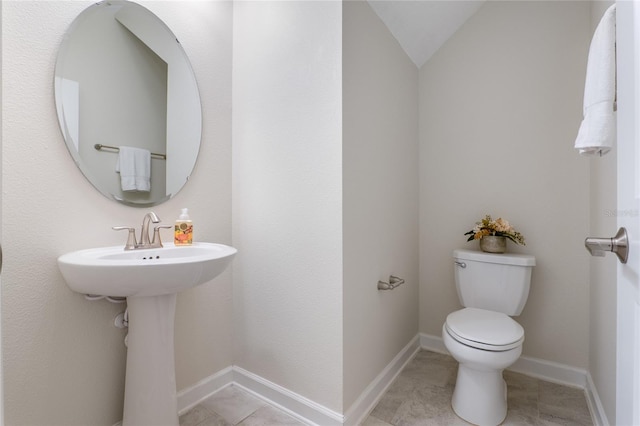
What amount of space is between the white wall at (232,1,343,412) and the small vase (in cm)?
105

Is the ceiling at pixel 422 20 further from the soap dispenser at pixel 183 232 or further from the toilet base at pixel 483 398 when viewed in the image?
the toilet base at pixel 483 398

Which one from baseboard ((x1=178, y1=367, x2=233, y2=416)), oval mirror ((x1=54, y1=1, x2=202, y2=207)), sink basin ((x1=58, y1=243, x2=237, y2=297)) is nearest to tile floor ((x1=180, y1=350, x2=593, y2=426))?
baseboard ((x1=178, y1=367, x2=233, y2=416))

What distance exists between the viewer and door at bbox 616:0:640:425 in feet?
1.59

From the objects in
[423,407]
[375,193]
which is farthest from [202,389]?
[375,193]

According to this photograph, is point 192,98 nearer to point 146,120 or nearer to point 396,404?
point 146,120

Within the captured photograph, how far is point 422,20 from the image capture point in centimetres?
198

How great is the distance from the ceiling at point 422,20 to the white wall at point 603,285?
701 millimetres

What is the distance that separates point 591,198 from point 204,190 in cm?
213

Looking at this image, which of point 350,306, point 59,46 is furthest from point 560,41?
point 59,46

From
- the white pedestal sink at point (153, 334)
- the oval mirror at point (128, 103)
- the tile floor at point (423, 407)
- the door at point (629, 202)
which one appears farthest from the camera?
the tile floor at point (423, 407)

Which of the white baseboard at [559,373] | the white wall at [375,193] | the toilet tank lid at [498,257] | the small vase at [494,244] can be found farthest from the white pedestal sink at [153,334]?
the white baseboard at [559,373]

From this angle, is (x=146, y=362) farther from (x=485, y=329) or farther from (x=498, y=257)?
(x=498, y=257)

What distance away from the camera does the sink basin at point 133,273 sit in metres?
1.05

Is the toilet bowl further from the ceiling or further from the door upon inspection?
the ceiling
